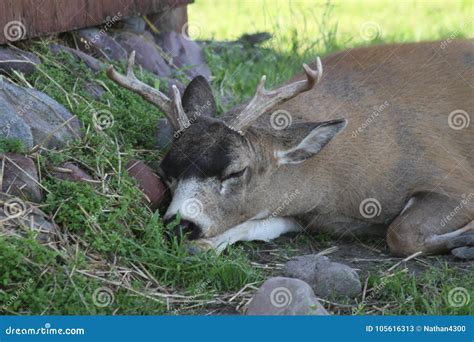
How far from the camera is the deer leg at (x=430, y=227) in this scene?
7031 millimetres

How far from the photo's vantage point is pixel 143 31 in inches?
385

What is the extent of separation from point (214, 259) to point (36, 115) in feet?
5.48

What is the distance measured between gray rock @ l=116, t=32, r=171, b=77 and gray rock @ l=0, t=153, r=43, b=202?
2792mm

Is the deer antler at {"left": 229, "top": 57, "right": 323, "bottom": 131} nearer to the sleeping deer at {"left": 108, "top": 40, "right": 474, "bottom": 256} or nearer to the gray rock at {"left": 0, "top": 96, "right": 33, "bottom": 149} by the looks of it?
the sleeping deer at {"left": 108, "top": 40, "right": 474, "bottom": 256}

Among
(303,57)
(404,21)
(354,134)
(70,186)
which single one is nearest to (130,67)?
(70,186)

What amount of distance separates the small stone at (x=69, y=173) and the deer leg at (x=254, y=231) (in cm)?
89

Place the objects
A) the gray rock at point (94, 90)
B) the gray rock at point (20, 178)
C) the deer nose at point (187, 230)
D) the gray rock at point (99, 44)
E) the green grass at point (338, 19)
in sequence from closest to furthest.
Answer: the gray rock at point (20, 178) < the deer nose at point (187, 230) < the gray rock at point (94, 90) < the gray rock at point (99, 44) < the green grass at point (338, 19)

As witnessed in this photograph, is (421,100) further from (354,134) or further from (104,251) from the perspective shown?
(104,251)

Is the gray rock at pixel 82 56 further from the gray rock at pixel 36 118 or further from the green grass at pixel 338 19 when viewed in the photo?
the green grass at pixel 338 19

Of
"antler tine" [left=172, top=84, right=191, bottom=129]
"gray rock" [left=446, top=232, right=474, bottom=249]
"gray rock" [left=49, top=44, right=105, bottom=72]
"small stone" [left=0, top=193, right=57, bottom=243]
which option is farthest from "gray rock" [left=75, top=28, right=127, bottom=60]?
"gray rock" [left=446, top=232, right=474, bottom=249]

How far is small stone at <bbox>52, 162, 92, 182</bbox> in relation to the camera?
6.71 metres

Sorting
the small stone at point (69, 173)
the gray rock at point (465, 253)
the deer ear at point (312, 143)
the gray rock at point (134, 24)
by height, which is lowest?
the gray rock at point (465, 253)

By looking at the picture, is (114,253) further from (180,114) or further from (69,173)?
(180,114)

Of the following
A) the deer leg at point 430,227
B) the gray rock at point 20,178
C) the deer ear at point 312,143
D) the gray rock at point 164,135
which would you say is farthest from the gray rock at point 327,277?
the gray rock at point 164,135
